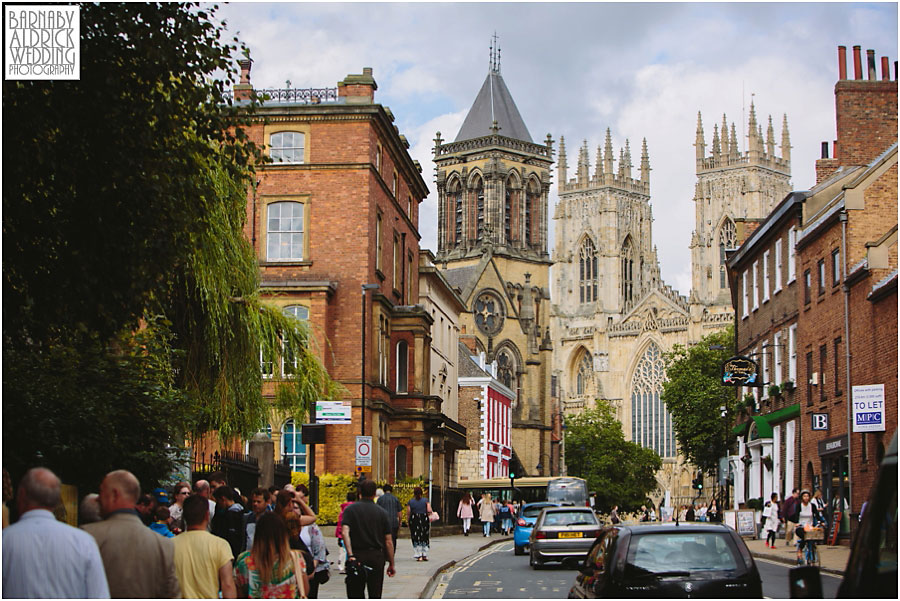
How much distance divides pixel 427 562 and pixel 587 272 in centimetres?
12417

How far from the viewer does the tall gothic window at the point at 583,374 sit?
5522 inches

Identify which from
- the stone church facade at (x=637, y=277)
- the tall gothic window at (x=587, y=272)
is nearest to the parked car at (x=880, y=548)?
the stone church facade at (x=637, y=277)

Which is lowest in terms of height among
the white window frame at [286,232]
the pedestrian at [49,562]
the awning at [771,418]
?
the pedestrian at [49,562]

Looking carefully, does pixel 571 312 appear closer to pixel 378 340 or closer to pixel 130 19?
pixel 378 340

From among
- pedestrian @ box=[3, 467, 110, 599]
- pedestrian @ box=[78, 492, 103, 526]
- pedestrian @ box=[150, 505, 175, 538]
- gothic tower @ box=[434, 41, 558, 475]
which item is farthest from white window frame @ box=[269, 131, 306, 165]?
gothic tower @ box=[434, 41, 558, 475]

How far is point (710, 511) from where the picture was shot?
51.9 meters

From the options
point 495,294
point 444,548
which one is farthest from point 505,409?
point 444,548

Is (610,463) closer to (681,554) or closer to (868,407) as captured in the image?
(868,407)

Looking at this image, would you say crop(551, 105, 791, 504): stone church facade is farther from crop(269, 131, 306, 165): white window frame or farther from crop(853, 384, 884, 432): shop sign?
crop(853, 384, 884, 432): shop sign

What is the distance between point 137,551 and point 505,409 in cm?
7982

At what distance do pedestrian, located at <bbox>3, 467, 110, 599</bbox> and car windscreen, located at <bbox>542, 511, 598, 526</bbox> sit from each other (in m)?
19.3

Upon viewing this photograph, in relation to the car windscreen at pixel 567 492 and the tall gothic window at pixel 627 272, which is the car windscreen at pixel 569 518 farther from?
the tall gothic window at pixel 627 272

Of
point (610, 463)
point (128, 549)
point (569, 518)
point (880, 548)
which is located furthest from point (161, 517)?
point (610, 463)

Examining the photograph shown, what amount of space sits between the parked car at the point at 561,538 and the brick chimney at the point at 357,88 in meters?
19.6
